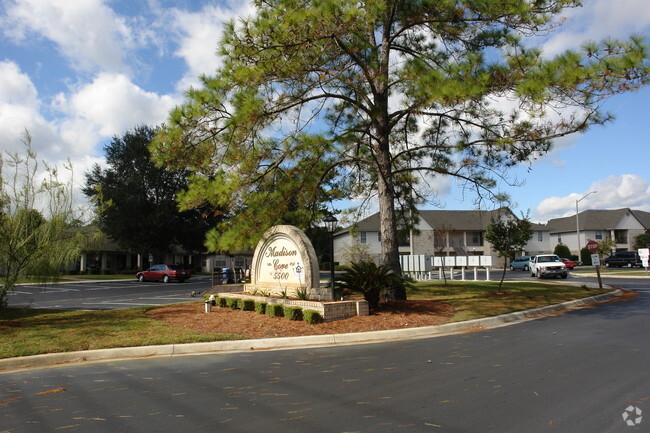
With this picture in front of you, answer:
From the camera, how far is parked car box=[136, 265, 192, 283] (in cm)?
3375

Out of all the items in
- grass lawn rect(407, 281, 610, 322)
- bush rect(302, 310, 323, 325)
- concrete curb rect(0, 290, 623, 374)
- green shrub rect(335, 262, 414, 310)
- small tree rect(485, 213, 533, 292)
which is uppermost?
small tree rect(485, 213, 533, 292)

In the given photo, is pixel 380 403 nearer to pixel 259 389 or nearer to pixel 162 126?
pixel 259 389

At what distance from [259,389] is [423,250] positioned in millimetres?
48500

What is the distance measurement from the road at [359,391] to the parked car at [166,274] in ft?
90.3

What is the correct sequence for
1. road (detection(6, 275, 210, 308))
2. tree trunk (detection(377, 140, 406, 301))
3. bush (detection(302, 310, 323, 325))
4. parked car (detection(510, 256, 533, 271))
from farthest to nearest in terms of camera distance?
parked car (detection(510, 256, 533, 271))
road (detection(6, 275, 210, 308))
tree trunk (detection(377, 140, 406, 301))
bush (detection(302, 310, 323, 325))

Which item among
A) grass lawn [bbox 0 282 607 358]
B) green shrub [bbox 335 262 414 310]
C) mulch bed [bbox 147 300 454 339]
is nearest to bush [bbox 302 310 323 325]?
mulch bed [bbox 147 300 454 339]

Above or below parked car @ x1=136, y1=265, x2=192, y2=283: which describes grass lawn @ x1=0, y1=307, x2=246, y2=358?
below

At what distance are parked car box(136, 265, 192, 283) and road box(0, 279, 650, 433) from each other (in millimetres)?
27523

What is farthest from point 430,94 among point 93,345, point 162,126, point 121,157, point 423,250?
point 423,250

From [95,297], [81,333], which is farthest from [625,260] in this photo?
[81,333]

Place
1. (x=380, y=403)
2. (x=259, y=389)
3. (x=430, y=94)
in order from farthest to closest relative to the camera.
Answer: (x=430, y=94)
(x=259, y=389)
(x=380, y=403)

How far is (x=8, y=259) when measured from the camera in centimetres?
1174

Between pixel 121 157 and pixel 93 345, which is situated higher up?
pixel 121 157

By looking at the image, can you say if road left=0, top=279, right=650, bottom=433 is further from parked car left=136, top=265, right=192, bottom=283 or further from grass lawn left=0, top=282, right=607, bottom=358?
parked car left=136, top=265, right=192, bottom=283
